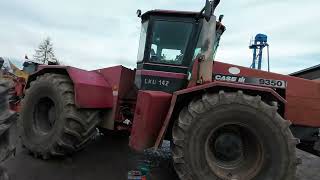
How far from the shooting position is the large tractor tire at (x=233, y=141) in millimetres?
4551

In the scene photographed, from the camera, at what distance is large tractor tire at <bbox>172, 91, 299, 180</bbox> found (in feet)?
14.9

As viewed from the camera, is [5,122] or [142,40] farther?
[142,40]

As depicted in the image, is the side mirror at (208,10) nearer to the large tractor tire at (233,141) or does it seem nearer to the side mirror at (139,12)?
the large tractor tire at (233,141)

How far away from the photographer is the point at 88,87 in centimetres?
593

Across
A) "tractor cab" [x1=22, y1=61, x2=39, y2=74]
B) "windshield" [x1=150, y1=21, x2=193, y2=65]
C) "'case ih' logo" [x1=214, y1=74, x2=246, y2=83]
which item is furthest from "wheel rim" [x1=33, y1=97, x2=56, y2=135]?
"tractor cab" [x1=22, y1=61, x2=39, y2=74]

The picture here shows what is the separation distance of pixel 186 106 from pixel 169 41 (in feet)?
4.43

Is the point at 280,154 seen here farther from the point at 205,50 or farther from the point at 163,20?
the point at 163,20

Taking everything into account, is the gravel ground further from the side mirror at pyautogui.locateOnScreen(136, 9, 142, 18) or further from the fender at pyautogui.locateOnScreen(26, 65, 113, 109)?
the side mirror at pyautogui.locateOnScreen(136, 9, 142, 18)

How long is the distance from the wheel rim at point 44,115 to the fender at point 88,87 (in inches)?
22.2

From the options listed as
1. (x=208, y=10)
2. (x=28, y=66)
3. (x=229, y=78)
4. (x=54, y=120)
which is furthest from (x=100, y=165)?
(x=28, y=66)

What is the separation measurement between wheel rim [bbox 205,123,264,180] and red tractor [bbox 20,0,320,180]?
0.04 ft

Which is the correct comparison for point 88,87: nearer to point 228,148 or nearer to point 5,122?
point 228,148

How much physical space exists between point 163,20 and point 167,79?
98 centimetres

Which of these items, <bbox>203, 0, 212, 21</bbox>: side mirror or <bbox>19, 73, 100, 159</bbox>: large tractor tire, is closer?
<bbox>203, 0, 212, 21</bbox>: side mirror
